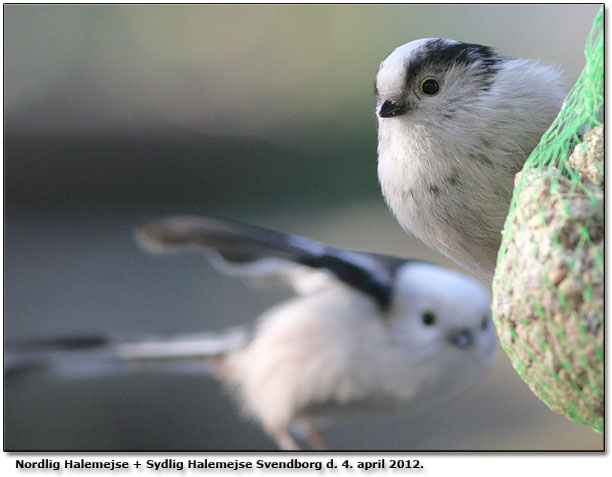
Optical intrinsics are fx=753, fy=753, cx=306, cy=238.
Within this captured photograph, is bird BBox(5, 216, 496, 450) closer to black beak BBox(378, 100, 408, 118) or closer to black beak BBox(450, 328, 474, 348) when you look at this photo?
black beak BBox(450, 328, 474, 348)

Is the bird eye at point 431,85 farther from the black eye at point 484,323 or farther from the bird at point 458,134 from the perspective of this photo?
the black eye at point 484,323

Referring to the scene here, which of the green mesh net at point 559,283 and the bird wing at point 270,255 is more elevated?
the green mesh net at point 559,283

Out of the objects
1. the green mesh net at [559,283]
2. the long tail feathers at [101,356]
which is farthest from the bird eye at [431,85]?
the long tail feathers at [101,356]

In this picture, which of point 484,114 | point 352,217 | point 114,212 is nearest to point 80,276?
point 114,212

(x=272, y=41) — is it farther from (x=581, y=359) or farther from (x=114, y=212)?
(x=581, y=359)

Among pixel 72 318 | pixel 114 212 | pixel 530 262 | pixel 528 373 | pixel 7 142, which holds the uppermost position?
pixel 530 262

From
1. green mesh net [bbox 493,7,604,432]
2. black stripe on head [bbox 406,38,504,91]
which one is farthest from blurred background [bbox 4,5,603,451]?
green mesh net [bbox 493,7,604,432]

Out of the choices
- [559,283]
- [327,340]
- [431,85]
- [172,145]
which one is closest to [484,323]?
[327,340]

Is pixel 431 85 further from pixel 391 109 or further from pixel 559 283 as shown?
pixel 559 283
